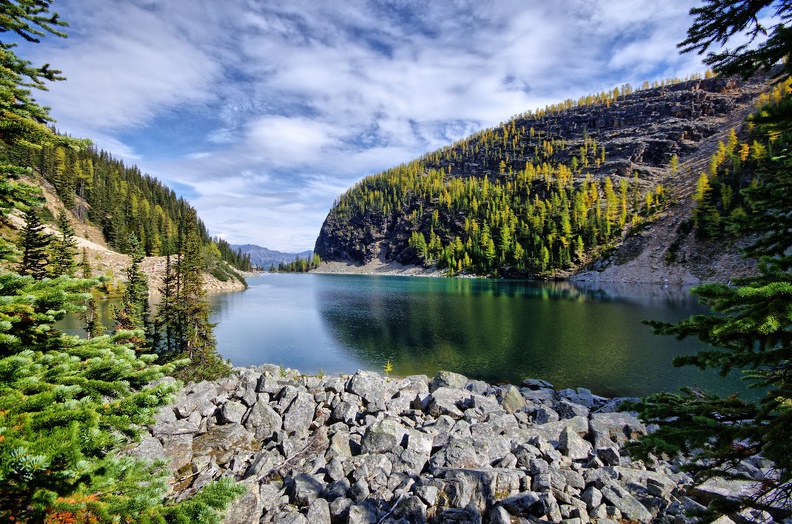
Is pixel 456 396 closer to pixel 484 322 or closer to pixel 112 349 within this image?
pixel 112 349

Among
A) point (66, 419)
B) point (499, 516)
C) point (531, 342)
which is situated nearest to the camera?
point (66, 419)

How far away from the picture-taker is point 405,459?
1127cm

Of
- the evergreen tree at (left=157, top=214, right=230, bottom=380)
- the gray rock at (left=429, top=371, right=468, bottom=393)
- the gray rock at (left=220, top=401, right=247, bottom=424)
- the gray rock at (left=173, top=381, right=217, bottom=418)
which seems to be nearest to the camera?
the gray rock at (left=220, top=401, right=247, bottom=424)

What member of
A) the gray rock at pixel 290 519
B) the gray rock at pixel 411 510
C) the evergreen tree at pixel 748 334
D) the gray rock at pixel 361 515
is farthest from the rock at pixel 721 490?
the gray rock at pixel 290 519

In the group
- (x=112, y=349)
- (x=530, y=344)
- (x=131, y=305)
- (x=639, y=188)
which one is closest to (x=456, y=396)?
(x=112, y=349)

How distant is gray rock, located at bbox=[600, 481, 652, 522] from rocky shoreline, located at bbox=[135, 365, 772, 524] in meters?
0.03

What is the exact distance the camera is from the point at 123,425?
398 centimetres

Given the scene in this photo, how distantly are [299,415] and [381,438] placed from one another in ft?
Result: 13.4

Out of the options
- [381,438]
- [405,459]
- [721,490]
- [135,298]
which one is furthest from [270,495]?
[135,298]

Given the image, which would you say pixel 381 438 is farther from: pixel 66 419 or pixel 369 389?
pixel 66 419

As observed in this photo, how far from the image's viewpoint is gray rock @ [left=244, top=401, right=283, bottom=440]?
13.7m

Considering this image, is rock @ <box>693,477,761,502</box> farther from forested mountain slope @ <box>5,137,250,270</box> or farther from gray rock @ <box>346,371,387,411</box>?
forested mountain slope @ <box>5,137,250,270</box>

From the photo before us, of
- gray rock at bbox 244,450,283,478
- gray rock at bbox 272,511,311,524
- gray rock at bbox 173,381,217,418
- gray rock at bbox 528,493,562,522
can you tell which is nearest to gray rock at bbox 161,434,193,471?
gray rock at bbox 173,381,217,418

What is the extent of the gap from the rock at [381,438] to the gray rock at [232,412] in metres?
5.47
